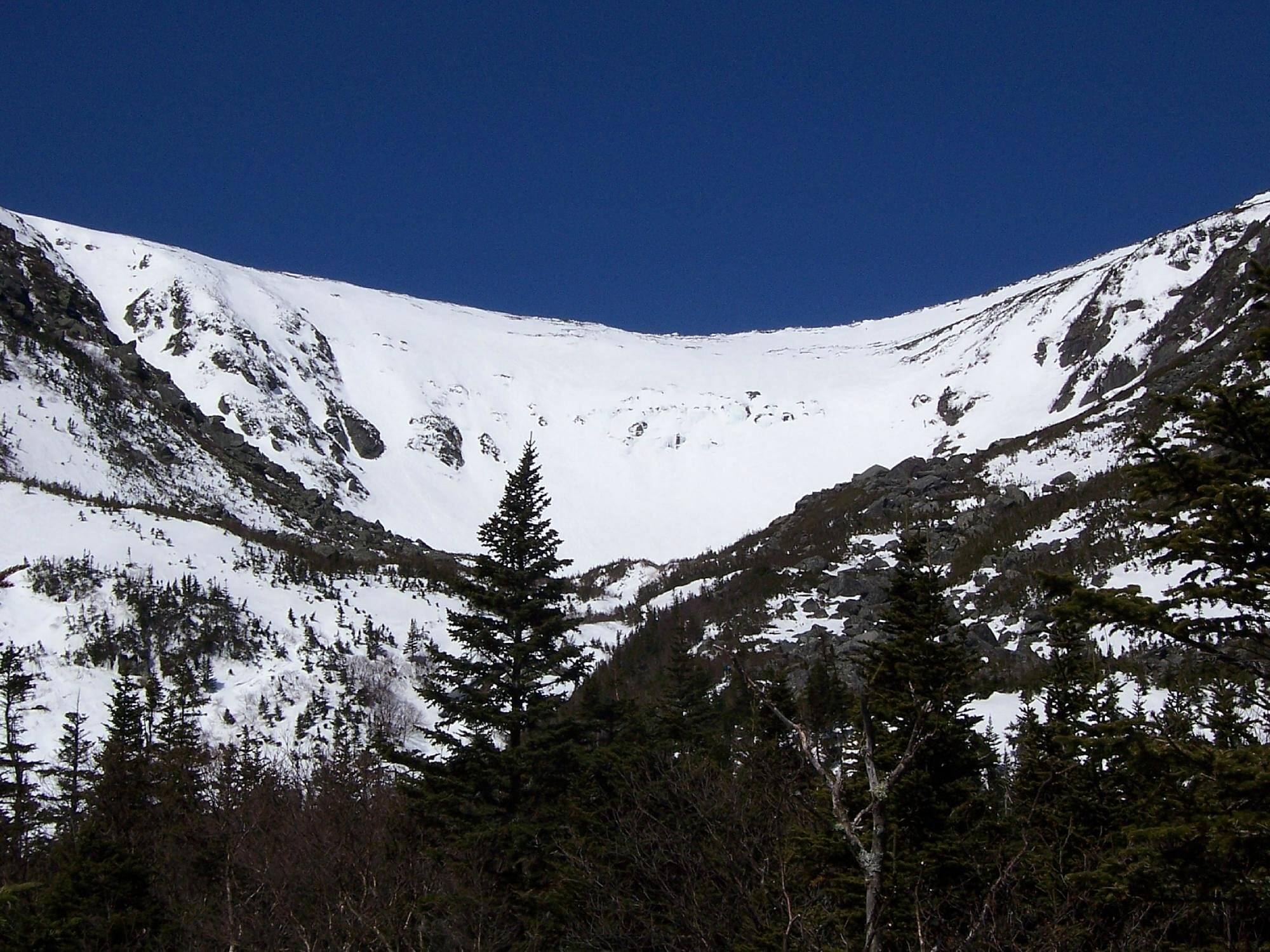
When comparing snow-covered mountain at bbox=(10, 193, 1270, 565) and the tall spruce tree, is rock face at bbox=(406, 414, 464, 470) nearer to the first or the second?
snow-covered mountain at bbox=(10, 193, 1270, 565)

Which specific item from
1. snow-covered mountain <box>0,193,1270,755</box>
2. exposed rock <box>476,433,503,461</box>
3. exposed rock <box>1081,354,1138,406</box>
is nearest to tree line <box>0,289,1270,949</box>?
snow-covered mountain <box>0,193,1270,755</box>

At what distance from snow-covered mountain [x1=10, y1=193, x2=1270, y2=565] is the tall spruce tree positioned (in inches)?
3586

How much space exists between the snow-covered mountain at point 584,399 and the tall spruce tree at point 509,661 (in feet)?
299

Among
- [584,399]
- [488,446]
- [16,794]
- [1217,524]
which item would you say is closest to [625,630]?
[16,794]

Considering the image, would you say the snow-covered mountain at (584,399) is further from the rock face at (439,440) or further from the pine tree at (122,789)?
the pine tree at (122,789)

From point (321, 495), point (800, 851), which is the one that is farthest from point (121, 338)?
point (800, 851)

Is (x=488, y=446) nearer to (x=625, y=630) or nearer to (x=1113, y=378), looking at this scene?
(x=625, y=630)

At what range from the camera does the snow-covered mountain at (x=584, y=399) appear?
127 m

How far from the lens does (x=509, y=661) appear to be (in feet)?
66.3

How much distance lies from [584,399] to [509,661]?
155 meters

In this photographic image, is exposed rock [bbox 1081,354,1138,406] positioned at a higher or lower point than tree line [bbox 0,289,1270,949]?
higher

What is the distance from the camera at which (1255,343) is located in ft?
33.0

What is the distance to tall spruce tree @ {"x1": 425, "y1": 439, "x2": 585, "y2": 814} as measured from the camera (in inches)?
750

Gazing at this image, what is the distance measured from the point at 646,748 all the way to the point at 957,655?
899cm
